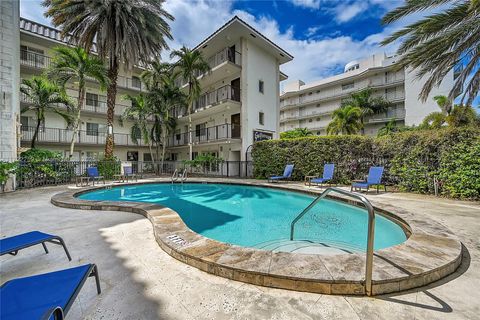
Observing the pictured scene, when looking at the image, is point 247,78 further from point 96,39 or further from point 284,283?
point 284,283

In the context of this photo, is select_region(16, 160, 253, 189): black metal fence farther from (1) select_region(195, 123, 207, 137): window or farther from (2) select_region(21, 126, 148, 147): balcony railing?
(2) select_region(21, 126, 148, 147): balcony railing

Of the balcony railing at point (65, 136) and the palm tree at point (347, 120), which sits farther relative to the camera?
the palm tree at point (347, 120)

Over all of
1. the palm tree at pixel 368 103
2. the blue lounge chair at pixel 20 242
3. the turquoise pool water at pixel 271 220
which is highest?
the palm tree at pixel 368 103

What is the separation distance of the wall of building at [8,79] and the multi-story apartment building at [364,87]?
31020 millimetres

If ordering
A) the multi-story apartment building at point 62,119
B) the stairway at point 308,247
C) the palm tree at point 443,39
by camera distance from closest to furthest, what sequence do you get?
the stairway at point 308,247, the palm tree at point 443,39, the multi-story apartment building at point 62,119

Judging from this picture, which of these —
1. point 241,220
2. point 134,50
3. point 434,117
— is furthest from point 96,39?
point 434,117

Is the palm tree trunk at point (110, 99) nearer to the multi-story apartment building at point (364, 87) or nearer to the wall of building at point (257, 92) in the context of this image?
the wall of building at point (257, 92)

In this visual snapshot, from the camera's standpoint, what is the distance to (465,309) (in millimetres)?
2064

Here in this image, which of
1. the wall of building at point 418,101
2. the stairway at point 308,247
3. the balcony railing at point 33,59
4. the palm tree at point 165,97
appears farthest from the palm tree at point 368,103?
the balcony railing at point 33,59

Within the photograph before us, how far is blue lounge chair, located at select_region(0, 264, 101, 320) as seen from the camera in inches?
57.1

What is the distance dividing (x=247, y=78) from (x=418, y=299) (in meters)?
17.4

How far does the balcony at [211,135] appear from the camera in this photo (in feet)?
58.1

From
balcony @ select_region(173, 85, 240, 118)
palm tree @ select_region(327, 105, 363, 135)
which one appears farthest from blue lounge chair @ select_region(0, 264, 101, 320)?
Result: palm tree @ select_region(327, 105, 363, 135)

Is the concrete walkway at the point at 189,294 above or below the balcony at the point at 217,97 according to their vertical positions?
below
